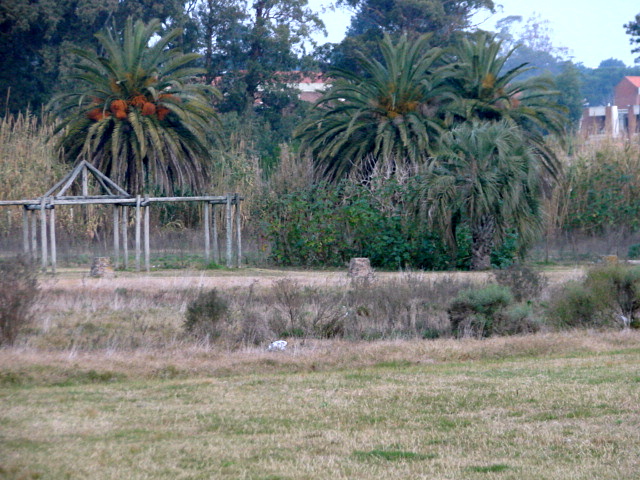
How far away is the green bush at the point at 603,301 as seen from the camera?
14742 mm

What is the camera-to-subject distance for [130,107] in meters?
26.9

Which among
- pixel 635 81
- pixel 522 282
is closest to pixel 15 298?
pixel 522 282

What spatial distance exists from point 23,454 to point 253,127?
1499 inches

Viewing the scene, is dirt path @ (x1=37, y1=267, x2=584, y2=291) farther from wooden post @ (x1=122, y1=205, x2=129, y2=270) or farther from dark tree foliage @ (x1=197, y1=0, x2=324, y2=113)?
dark tree foliage @ (x1=197, y1=0, x2=324, y2=113)

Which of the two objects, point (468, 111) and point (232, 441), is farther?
point (468, 111)

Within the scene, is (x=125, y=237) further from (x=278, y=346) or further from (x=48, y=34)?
(x=48, y=34)

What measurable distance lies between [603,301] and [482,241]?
8.35m

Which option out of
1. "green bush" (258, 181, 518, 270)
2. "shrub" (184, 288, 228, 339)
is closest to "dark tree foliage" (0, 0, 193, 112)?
"green bush" (258, 181, 518, 270)

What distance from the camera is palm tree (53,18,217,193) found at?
26.5m

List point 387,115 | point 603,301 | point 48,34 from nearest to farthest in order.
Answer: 1. point 603,301
2. point 387,115
3. point 48,34

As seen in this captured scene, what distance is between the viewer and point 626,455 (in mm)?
6828

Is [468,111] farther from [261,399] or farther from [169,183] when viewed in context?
[261,399]

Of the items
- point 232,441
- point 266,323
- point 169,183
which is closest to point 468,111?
point 169,183

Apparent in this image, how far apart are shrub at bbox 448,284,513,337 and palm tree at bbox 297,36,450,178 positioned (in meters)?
13.1
